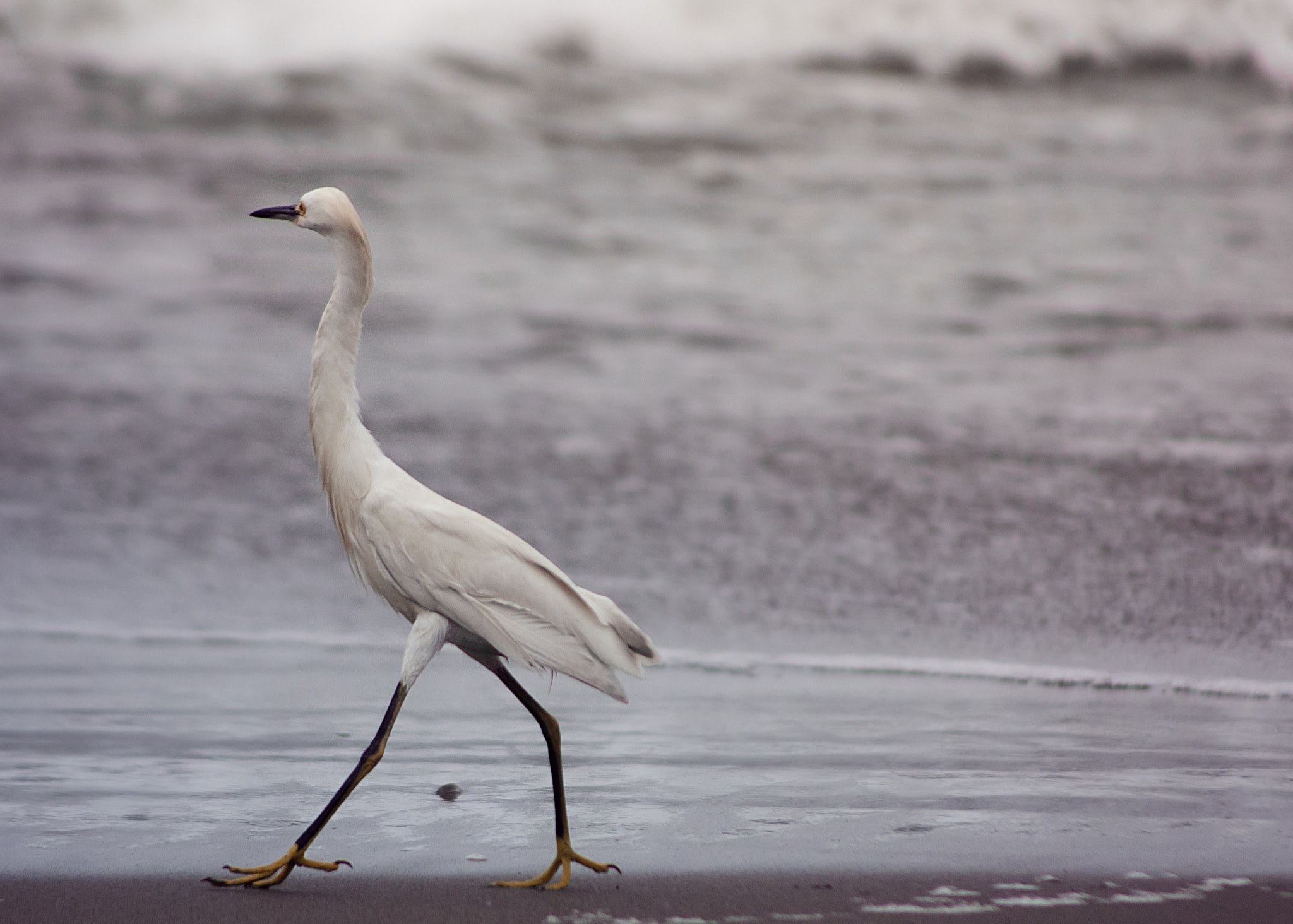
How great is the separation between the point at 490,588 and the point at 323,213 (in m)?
0.74

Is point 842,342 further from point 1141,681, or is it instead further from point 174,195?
point 174,195

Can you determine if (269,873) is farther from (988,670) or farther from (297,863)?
(988,670)

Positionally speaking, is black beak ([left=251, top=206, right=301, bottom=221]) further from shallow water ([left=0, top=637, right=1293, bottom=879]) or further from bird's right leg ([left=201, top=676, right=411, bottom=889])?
shallow water ([left=0, top=637, right=1293, bottom=879])

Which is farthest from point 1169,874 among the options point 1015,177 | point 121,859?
point 1015,177

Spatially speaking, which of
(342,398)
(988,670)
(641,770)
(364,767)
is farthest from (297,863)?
(988,670)

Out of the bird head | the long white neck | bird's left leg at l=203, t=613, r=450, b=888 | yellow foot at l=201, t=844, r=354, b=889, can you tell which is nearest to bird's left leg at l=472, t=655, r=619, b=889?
bird's left leg at l=203, t=613, r=450, b=888

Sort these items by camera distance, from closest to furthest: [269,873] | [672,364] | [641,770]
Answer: [269,873]
[641,770]
[672,364]

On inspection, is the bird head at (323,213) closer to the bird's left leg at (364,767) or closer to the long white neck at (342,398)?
the long white neck at (342,398)

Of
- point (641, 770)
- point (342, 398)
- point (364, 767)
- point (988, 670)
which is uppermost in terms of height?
point (342, 398)

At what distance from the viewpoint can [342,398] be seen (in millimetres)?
2180

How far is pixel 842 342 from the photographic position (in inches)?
291

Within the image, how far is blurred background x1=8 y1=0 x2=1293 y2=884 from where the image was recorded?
3.99 meters

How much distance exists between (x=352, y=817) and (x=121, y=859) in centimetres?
43

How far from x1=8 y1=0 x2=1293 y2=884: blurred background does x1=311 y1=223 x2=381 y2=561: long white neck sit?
26.1 inches
